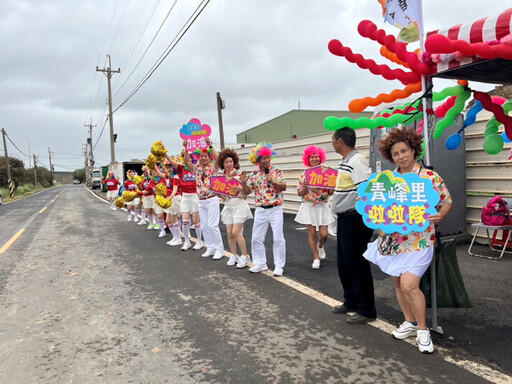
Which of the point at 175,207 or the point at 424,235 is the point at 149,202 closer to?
the point at 175,207

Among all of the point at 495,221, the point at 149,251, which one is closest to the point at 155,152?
the point at 149,251

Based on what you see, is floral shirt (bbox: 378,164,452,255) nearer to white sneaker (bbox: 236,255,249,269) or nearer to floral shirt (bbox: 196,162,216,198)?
white sneaker (bbox: 236,255,249,269)

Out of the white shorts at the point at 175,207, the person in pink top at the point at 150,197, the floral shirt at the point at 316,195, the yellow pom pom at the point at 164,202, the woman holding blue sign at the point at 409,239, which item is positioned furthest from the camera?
the person in pink top at the point at 150,197

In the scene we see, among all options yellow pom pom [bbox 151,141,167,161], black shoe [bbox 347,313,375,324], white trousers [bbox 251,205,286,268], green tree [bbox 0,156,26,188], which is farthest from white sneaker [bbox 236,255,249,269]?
green tree [bbox 0,156,26,188]

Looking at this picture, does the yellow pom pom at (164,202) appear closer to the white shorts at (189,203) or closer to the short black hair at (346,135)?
the white shorts at (189,203)

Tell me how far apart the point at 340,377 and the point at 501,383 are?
A: 41.4 inches

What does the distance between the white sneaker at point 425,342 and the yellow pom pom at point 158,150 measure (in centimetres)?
550

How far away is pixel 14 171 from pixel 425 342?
181 feet

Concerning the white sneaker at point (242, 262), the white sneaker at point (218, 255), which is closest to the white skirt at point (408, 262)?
the white sneaker at point (242, 262)

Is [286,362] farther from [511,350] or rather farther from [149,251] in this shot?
[149,251]

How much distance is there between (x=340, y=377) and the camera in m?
2.57

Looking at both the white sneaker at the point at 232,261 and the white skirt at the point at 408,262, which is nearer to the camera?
the white skirt at the point at 408,262

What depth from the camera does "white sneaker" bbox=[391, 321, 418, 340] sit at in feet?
10.1

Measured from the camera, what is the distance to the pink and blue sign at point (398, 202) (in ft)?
9.07
